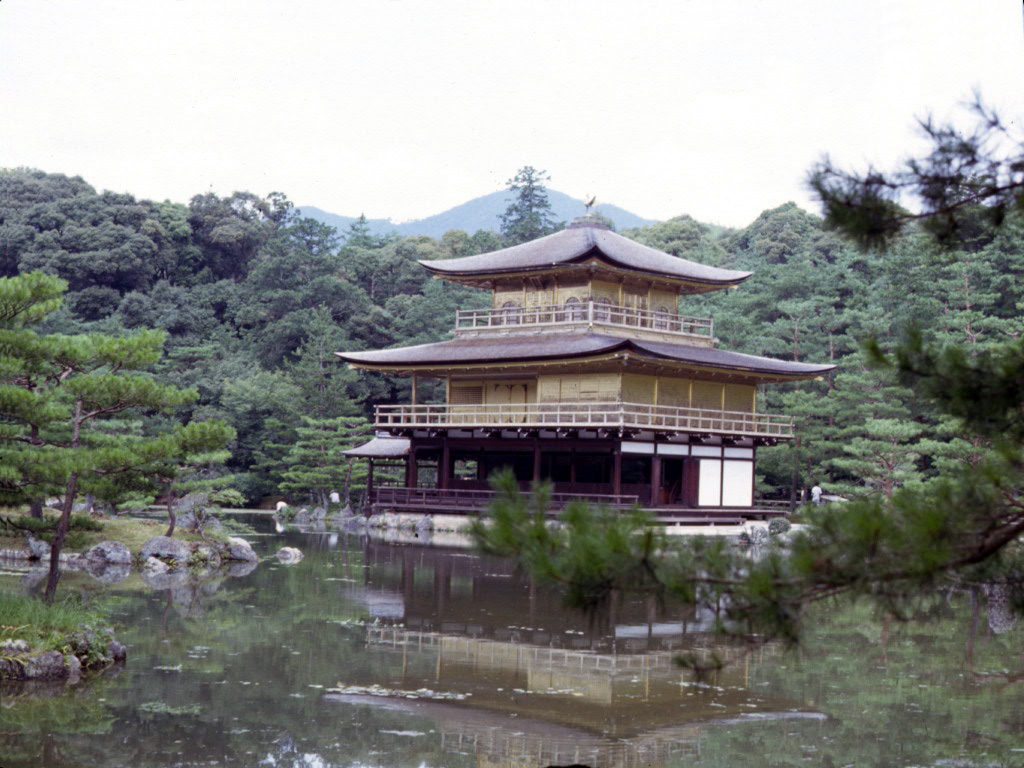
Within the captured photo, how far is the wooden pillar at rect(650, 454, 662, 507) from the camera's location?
30.6 metres

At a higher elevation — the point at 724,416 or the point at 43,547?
the point at 724,416

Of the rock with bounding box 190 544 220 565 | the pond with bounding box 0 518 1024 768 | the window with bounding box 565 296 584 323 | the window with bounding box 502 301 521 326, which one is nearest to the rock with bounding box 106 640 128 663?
the pond with bounding box 0 518 1024 768

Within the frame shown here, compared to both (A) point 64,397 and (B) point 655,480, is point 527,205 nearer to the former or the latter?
(B) point 655,480

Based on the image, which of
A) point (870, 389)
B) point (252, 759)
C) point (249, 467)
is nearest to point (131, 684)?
point (252, 759)

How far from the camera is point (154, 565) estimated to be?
825 inches

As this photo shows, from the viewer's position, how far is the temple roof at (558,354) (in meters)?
30.8

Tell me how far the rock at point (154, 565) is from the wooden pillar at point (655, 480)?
13653 mm

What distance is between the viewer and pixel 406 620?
49.9 feet

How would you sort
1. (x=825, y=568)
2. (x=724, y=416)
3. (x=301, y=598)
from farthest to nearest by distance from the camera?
(x=724, y=416) → (x=301, y=598) → (x=825, y=568)

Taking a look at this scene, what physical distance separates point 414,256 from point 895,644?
160 ft

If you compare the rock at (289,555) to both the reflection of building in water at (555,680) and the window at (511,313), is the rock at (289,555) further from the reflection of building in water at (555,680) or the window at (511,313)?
the window at (511,313)

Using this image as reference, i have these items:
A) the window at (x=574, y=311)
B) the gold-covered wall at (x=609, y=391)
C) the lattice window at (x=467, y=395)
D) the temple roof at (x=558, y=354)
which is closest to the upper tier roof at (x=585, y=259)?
the window at (x=574, y=311)

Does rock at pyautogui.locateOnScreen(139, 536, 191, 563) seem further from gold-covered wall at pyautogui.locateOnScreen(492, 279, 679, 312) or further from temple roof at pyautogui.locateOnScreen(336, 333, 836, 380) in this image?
gold-covered wall at pyautogui.locateOnScreen(492, 279, 679, 312)

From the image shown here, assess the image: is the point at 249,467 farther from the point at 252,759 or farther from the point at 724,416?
the point at 252,759
